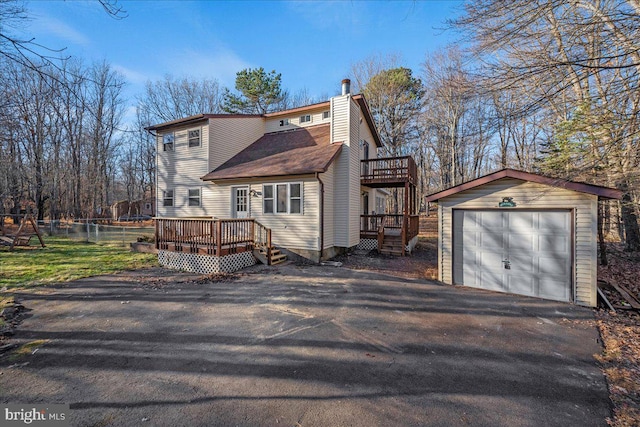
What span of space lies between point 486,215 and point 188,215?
12321 mm

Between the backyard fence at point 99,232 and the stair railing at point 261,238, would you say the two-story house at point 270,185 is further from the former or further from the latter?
the backyard fence at point 99,232

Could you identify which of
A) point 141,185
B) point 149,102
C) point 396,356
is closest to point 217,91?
point 149,102

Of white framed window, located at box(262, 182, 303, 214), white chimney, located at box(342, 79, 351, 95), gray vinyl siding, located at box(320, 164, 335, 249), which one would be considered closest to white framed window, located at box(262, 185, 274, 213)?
white framed window, located at box(262, 182, 303, 214)

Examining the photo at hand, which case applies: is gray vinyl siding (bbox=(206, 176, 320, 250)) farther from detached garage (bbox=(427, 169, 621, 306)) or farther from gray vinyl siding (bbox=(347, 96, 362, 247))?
detached garage (bbox=(427, 169, 621, 306))

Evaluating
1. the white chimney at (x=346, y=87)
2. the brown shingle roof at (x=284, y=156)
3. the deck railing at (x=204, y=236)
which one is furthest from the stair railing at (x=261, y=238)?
the white chimney at (x=346, y=87)

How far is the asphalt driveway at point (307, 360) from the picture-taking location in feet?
8.77

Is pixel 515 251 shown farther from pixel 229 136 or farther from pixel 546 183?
pixel 229 136

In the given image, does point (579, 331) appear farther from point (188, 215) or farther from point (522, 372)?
point (188, 215)

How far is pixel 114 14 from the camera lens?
3.52 meters

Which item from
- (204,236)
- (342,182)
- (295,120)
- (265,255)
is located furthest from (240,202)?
(295,120)

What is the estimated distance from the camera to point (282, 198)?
10727 mm

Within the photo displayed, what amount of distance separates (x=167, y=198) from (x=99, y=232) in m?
5.00

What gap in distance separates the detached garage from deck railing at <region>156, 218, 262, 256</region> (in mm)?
6099

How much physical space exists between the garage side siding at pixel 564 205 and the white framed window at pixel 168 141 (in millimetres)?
13344
